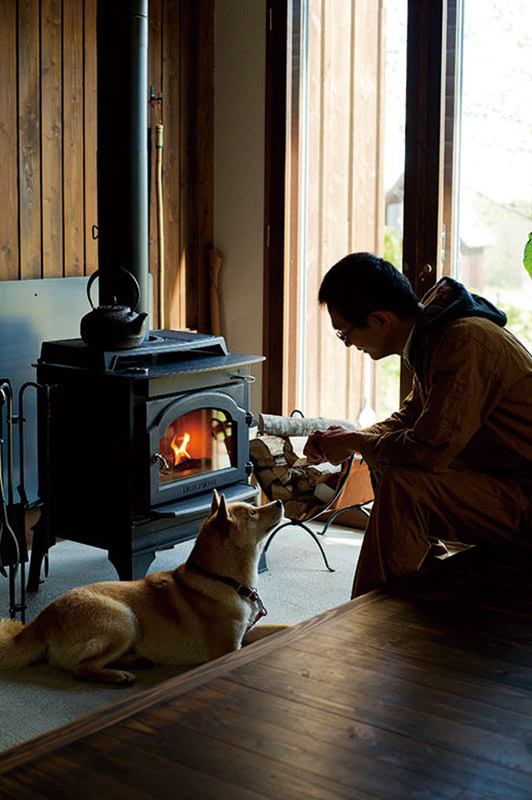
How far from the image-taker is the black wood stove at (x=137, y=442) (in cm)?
323

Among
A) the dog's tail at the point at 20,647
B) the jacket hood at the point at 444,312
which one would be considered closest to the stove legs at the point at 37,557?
the dog's tail at the point at 20,647

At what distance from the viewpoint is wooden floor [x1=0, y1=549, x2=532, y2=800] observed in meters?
1.46

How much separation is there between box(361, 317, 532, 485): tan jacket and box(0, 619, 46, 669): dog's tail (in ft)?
3.55

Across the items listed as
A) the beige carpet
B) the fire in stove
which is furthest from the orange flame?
the beige carpet

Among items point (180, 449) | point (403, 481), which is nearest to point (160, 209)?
point (180, 449)

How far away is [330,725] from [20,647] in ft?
4.66

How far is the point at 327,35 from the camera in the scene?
4.35 metres

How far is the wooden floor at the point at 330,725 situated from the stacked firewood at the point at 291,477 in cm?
147

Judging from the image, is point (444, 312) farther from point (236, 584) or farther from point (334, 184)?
point (334, 184)

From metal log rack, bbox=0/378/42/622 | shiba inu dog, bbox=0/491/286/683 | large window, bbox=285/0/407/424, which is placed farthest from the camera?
large window, bbox=285/0/407/424

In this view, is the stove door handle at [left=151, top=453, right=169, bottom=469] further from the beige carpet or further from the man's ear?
the man's ear

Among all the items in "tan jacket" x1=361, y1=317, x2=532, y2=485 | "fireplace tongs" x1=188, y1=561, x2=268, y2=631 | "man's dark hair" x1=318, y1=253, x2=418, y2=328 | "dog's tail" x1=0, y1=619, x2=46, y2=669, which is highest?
"man's dark hair" x1=318, y1=253, x2=418, y2=328

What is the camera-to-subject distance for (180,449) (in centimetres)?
348

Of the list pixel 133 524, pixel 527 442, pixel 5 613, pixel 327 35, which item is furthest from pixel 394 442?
pixel 327 35
